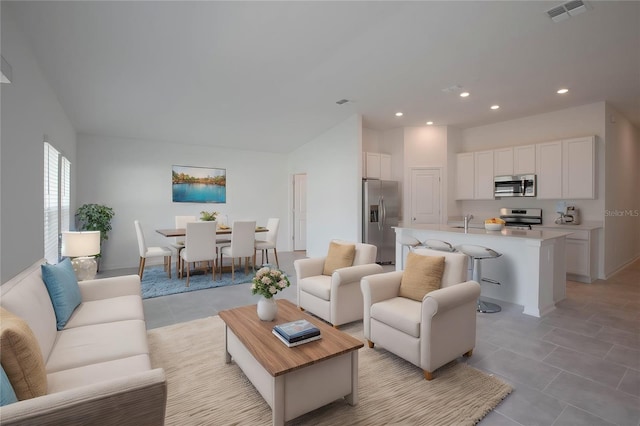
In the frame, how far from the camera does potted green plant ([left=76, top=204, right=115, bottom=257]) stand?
5352 millimetres

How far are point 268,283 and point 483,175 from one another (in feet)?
18.4

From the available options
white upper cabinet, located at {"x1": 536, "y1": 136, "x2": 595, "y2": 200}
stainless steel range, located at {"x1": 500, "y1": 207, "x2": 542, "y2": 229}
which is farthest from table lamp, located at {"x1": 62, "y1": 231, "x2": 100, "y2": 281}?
white upper cabinet, located at {"x1": 536, "y1": 136, "x2": 595, "y2": 200}

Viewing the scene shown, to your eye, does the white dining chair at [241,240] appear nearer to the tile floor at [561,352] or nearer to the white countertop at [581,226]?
the tile floor at [561,352]

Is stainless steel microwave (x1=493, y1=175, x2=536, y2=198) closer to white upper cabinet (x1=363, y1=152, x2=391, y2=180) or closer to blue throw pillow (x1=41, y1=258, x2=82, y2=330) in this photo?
white upper cabinet (x1=363, y1=152, x2=391, y2=180)

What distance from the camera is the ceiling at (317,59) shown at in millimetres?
2867

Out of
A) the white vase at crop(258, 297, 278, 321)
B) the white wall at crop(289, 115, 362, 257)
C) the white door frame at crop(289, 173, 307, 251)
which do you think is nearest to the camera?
the white vase at crop(258, 297, 278, 321)

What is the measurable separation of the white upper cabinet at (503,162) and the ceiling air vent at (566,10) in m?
3.34

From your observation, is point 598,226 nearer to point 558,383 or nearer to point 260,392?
point 558,383

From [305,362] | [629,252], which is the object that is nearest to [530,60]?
[305,362]

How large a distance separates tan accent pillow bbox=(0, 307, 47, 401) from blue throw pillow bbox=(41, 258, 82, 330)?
97cm

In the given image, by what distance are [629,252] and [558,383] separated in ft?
19.4

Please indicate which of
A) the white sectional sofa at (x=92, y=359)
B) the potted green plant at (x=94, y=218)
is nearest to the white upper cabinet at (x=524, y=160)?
the white sectional sofa at (x=92, y=359)

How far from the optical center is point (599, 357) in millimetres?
2516

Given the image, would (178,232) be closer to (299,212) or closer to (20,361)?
(299,212)
